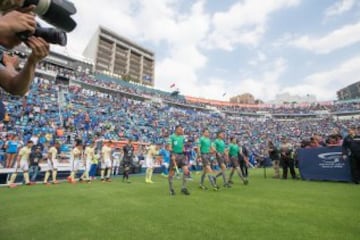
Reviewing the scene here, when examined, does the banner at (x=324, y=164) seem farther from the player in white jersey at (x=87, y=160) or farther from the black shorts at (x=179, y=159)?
the player in white jersey at (x=87, y=160)

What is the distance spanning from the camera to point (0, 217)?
426 cm

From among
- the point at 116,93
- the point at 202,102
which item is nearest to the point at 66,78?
the point at 116,93

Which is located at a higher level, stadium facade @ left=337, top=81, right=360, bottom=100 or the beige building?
the beige building

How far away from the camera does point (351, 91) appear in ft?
217

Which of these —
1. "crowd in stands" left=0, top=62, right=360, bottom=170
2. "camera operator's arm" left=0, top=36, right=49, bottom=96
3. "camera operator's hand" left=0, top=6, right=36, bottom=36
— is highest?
"crowd in stands" left=0, top=62, right=360, bottom=170

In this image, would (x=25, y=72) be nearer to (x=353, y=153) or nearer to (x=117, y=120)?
(x=353, y=153)

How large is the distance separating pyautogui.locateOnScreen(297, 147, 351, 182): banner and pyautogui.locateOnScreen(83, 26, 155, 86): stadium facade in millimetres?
58799

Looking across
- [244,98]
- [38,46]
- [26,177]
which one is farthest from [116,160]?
[244,98]

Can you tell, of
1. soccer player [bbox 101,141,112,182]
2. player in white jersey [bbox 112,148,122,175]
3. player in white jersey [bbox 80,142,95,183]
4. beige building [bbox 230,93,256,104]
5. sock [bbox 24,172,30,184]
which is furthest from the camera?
beige building [bbox 230,93,256,104]

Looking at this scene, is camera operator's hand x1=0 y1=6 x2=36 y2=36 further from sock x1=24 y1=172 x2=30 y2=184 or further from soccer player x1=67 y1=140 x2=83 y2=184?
soccer player x1=67 y1=140 x2=83 y2=184

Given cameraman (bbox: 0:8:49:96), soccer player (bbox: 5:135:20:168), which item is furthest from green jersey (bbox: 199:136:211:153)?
soccer player (bbox: 5:135:20:168)

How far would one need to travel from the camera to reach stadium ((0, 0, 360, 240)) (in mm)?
3551

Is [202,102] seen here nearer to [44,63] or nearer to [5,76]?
[44,63]

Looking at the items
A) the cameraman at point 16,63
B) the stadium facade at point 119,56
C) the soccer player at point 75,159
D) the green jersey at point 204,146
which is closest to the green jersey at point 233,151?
the green jersey at point 204,146
